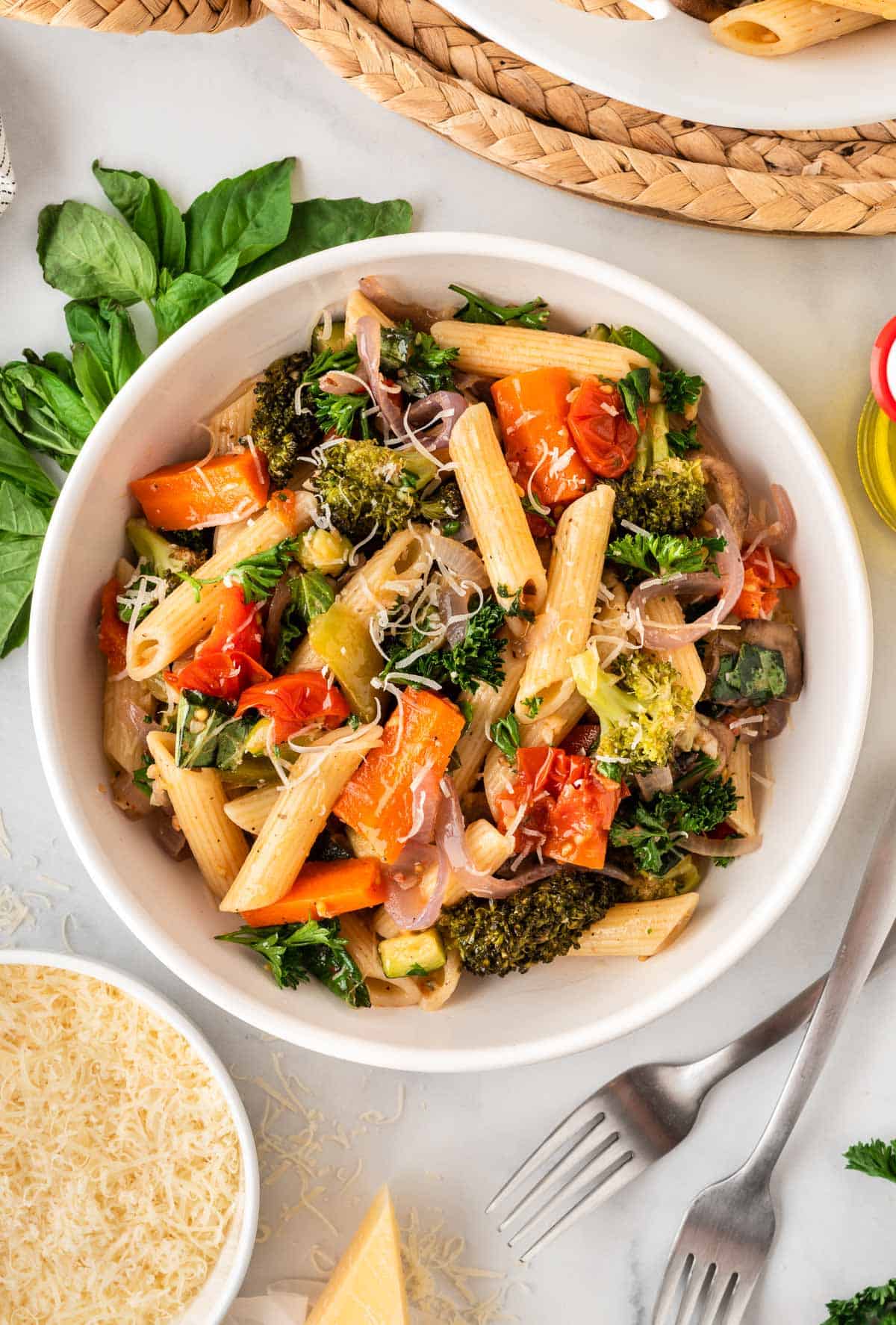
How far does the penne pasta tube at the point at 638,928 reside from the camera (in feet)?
8.18

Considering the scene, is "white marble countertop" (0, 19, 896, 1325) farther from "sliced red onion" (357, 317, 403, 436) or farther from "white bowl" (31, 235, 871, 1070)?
"sliced red onion" (357, 317, 403, 436)

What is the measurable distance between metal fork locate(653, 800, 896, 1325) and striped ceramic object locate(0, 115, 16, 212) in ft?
8.89

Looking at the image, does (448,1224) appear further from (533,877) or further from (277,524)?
(277,524)

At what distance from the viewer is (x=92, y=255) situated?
2744 mm

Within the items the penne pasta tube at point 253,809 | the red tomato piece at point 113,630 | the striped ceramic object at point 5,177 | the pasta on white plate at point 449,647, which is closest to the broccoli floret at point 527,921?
the pasta on white plate at point 449,647

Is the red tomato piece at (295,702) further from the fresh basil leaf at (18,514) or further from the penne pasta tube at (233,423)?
the fresh basil leaf at (18,514)

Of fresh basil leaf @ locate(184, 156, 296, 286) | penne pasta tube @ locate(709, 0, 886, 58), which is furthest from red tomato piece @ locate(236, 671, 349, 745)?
penne pasta tube @ locate(709, 0, 886, 58)

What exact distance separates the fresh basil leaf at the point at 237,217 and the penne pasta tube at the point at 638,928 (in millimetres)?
1773

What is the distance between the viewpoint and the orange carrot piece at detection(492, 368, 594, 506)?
2.41 metres

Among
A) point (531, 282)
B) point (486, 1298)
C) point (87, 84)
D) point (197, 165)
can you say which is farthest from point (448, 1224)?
point (87, 84)

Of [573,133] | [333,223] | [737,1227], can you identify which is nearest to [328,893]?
[737,1227]

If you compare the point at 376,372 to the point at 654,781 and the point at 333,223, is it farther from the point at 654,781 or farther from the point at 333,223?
the point at 654,781

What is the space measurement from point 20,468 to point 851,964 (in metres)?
2.42

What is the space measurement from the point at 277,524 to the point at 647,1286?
2.26 m
